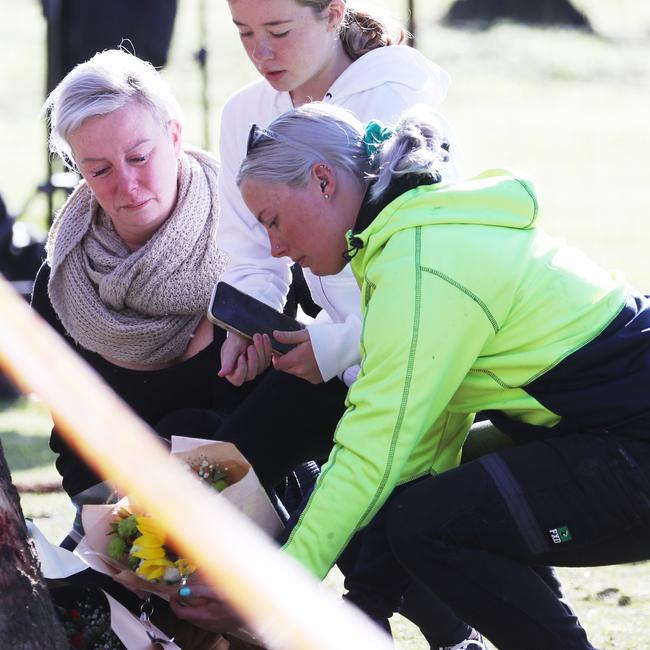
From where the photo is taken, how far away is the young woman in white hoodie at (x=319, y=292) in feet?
10.1

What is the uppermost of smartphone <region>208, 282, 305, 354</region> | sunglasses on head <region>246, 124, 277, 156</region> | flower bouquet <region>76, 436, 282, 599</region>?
sunglasses on head <region>246, 124, 277, 156</region>

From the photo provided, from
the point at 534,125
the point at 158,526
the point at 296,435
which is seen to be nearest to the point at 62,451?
the point at 296,435

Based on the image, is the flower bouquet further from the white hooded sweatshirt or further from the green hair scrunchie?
the green hair scrunchie

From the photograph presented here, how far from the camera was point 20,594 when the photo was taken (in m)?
2.43

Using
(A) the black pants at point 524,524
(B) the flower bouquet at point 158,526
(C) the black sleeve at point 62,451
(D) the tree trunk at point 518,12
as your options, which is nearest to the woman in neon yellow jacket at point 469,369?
(A) the black pants at point 524,524

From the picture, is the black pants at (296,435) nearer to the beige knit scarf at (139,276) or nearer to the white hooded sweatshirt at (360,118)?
the white hooded sweatshirt at (360,118)

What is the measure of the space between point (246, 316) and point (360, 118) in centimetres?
54

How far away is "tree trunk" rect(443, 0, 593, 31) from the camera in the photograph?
25.4 m

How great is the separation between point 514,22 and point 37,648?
25.1m

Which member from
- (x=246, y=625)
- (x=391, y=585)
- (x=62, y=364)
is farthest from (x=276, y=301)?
(x=246, y=625)

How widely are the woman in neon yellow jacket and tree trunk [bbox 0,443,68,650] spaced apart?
1.57 ft

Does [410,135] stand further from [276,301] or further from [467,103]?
[467,103]

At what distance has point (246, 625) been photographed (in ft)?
8.20

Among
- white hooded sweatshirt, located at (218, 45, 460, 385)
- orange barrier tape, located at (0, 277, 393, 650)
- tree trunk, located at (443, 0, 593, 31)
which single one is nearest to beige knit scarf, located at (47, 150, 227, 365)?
white hooded sweatshirt, located at (218, 45, 460, 385)
